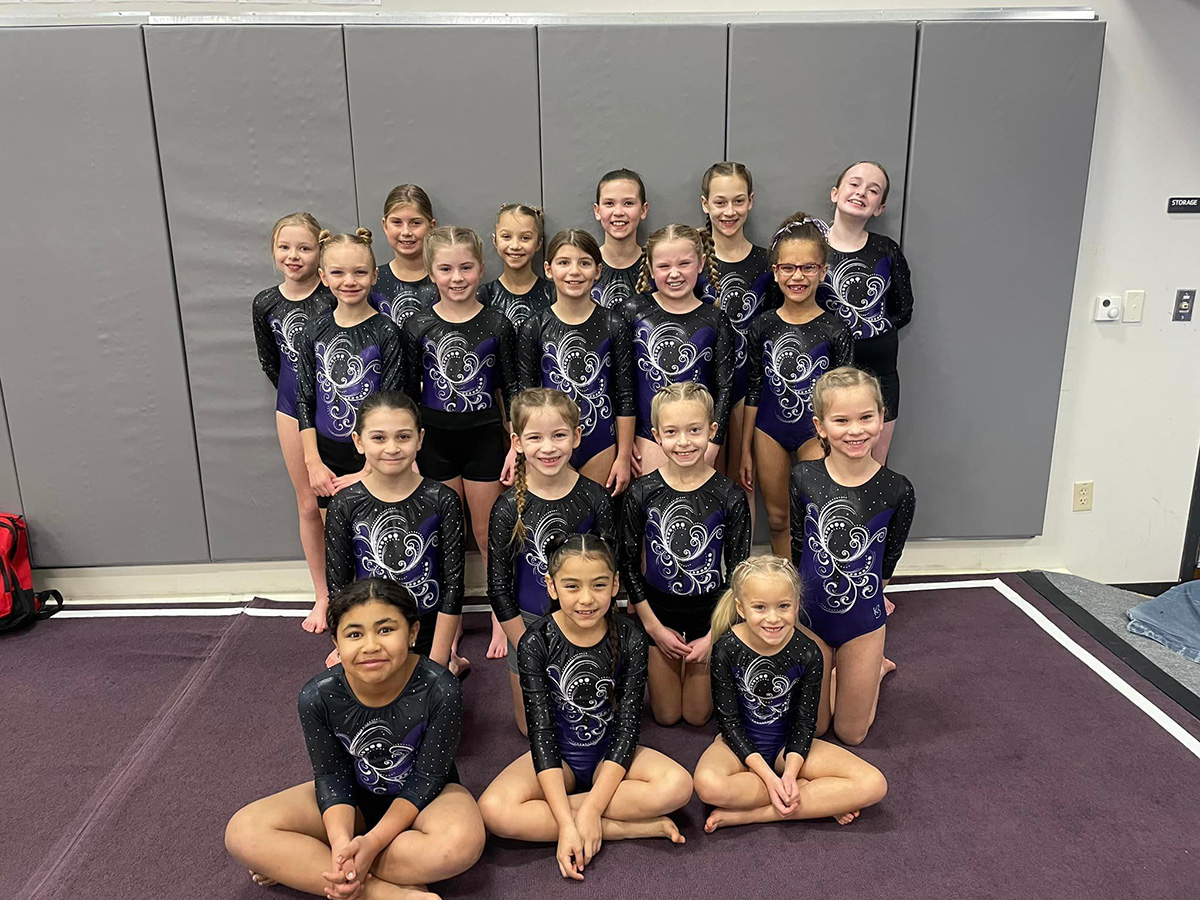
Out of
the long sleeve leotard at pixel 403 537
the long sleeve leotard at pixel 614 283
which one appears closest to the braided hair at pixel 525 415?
the long sleeve leotard at pixel 403 537

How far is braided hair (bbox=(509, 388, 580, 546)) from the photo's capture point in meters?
2.36

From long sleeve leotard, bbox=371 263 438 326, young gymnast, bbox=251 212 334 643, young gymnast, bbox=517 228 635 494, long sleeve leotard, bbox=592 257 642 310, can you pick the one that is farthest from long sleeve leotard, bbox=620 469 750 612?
young gymnast, bbox=251 212 334 643

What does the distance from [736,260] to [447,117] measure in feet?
3.75

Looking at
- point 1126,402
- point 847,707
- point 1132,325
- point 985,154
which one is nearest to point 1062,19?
point 985,154

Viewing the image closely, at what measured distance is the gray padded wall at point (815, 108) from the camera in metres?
3.06

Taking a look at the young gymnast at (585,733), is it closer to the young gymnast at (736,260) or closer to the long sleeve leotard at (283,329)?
the young gymnast at (736,260)

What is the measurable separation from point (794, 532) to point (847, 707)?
1.70 ft

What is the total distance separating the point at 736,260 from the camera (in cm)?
307

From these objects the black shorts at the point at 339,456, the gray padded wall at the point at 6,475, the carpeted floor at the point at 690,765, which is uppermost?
the black shorts at the point at 339,456

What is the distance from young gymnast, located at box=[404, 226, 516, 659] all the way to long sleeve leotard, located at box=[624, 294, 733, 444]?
0.43m

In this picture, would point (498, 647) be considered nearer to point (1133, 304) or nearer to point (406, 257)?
point (406, 257)

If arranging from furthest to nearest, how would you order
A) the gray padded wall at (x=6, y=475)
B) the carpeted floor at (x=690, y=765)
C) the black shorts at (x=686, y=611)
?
the gray padded wall at (x=6, y=475) < the black shorts at (x=686, y=611) < the carpeted floor at (x=690, y=765)

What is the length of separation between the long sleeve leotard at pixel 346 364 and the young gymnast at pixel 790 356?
3.98ft

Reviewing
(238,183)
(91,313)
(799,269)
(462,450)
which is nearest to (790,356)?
(799,269)
